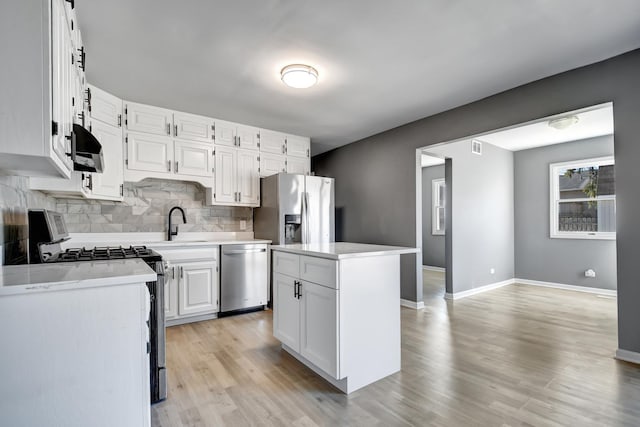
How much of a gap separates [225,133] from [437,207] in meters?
5.25

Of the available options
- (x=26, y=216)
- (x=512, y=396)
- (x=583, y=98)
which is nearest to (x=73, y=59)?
(x=26, y=216)

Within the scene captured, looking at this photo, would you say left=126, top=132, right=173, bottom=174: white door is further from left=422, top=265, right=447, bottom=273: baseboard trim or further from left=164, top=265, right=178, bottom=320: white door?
left=422, top=265, right=447, bottom=273: baseboard trim

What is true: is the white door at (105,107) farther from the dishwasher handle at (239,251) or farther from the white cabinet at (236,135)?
the dishwasher handle at (239,251)

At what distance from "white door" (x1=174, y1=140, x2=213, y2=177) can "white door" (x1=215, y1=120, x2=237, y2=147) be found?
0.17 metres

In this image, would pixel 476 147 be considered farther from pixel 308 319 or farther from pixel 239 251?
pixel 308 319

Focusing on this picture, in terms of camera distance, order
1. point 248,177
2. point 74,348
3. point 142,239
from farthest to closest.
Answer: point 248,177 < point 142,239 < point 74,348

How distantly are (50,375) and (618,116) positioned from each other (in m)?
3.91

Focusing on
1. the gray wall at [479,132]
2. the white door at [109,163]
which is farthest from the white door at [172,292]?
the gray wall at [479,132]

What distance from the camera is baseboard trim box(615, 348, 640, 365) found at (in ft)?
8.01

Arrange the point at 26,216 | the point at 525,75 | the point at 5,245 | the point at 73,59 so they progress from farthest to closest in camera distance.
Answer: the point at 525,75 → the point at 26,216 → the point at 73,59 → the point at 5,245

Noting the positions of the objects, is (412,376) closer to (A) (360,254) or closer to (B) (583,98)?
(A) (360,254)

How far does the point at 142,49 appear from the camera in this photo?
2396mm

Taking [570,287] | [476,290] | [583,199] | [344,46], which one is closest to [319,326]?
[344,46]

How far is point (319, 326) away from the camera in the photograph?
2.16 metres
